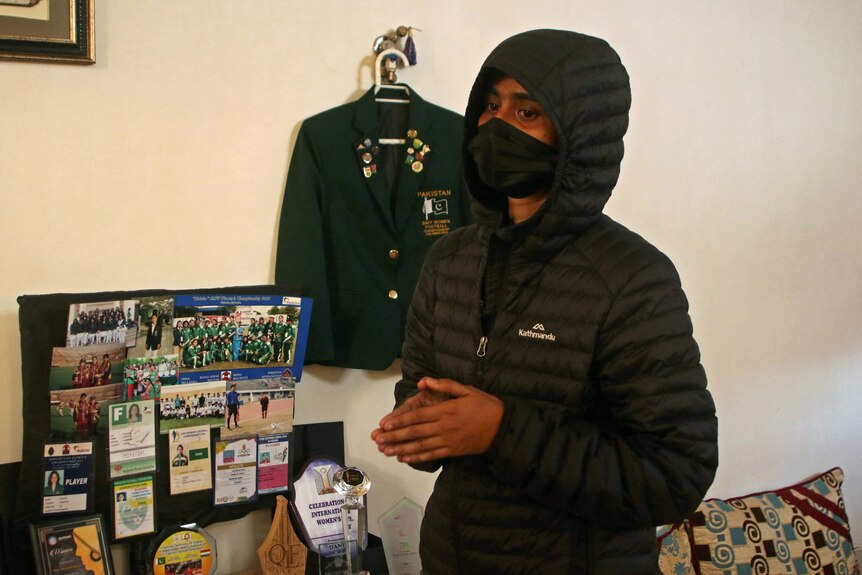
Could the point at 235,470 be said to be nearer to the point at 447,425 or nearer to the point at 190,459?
the point at 190,459

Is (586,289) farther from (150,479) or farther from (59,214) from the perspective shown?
(59,214)

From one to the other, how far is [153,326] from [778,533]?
2123 millimetres

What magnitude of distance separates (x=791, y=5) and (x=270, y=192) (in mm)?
1946

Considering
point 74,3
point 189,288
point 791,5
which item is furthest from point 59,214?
point 791,5

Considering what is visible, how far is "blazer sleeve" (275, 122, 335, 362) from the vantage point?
6.12 ft

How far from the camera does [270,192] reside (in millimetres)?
1919

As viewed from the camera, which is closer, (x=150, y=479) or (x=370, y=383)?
(x=150, y=479)

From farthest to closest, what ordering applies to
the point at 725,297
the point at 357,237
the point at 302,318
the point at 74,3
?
the point at 725,297, the point at 357,237, the point at 302,318, the point at 74,3

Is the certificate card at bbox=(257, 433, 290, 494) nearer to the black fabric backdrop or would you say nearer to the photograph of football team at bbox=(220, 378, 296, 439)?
the photograph of football team at bbox=(220, 378, 296, 439)

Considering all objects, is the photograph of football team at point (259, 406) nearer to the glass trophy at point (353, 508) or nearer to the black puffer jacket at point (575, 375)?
the glass trophy at point (353, 508)

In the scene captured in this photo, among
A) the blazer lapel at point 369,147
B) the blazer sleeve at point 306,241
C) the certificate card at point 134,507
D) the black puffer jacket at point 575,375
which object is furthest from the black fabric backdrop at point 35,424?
the black puffer jacket at point 575,375

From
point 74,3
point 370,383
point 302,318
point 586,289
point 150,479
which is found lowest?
point 150,479

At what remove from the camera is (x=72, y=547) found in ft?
5.27

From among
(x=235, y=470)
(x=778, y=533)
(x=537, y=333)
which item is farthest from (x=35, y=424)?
(x=778, y=533)
